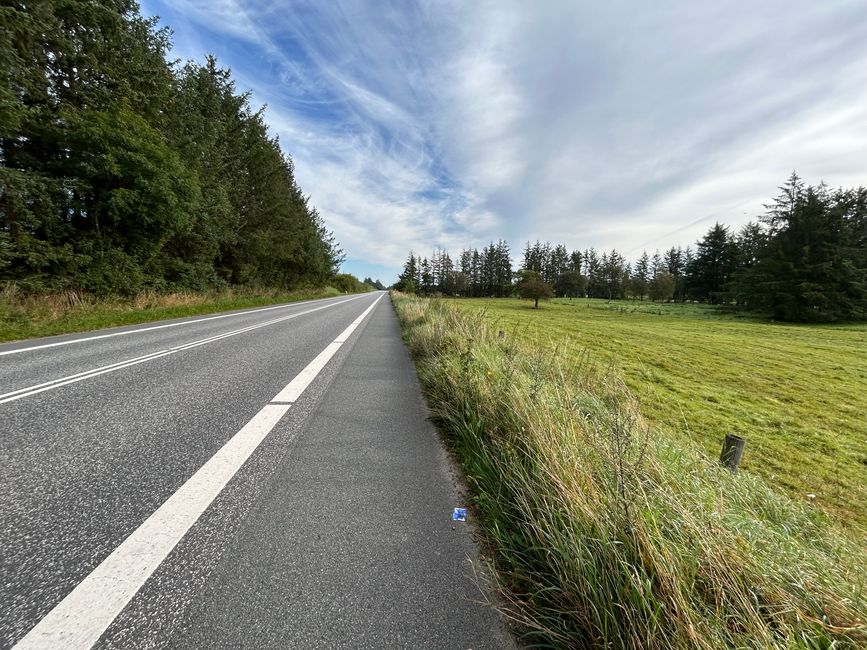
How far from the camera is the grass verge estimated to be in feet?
24.1

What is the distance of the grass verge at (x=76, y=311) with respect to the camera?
24.1ft

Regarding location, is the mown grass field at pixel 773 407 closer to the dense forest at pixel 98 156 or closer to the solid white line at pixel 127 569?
the solid white line at pixel 127 569

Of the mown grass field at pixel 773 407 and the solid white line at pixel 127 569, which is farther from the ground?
the solid white line at pixel 127 569

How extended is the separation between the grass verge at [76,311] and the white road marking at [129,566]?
877 centimetres

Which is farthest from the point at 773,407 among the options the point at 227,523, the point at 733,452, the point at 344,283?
the point at 344,283

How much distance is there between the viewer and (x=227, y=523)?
72.5 inches

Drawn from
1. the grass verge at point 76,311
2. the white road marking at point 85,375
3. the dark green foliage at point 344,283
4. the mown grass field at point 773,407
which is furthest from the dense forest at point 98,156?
the dark green foliage at point 344,283

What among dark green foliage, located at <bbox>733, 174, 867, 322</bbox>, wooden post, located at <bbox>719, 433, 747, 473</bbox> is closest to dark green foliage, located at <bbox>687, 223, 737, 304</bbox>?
dark green foliage, located at <bbox>733, 174, 867, 322</bbox>

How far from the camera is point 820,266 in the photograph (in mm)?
28422

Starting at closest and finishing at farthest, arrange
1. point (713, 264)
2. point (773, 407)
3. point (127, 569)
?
point (127, 569)
point (773, 407)
point (713, 264)

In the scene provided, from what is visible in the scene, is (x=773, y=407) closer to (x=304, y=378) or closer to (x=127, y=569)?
(x=304, y=378)

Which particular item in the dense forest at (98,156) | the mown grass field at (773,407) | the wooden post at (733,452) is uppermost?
the dense forest at (98,156)

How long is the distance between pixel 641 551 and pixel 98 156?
53.3 feet

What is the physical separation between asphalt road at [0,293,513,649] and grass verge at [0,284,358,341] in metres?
5.38
